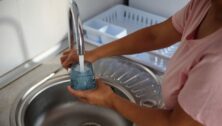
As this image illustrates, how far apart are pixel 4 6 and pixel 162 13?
71 centimetres

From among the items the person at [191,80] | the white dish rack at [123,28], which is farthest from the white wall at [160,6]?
the person at [191,80]

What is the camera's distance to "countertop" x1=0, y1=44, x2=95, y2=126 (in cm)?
95

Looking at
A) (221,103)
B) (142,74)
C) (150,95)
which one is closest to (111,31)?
(142,74)

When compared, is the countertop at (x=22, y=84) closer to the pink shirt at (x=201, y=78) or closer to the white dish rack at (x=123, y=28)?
the white dish rack at (x=123, y=28)

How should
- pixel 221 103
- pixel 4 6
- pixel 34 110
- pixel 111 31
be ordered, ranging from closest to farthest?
pixel 221 103 → pixel 4 6 → pixel 34 110 → pixel 111 31

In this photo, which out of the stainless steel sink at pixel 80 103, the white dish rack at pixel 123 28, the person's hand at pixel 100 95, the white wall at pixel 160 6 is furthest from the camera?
the white wall at pixel 160 6

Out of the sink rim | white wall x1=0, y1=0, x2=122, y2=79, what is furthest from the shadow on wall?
the sink rim

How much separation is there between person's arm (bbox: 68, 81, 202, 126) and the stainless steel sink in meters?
0.27

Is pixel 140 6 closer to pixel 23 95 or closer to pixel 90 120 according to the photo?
pixel 90 120

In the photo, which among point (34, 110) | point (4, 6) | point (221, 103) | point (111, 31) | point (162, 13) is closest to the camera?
point (221, 103)

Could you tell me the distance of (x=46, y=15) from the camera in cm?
111

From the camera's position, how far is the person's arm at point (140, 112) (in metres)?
0.60

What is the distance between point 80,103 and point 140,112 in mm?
Result: 502

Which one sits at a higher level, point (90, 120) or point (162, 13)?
point (162, 13)
